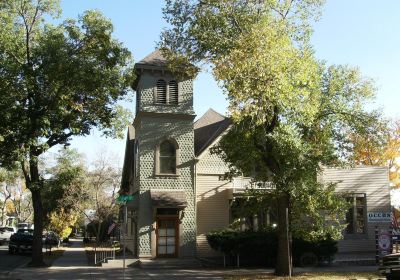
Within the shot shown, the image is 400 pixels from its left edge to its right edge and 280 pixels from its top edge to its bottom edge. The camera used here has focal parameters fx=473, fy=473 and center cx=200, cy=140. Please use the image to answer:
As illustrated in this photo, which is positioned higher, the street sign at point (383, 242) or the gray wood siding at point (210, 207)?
the gray wood siding at point (210, 207)

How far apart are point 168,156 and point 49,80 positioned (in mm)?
7710

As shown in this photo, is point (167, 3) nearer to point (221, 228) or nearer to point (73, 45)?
point (73, 45)

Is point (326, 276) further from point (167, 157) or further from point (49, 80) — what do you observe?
point (49, 80)

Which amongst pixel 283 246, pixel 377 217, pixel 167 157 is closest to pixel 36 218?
pixel 167 157

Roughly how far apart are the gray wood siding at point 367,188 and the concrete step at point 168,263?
933 centimetres

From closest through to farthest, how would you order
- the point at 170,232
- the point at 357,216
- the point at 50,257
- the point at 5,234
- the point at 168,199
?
the point at 168,199 < the point at 170,232 < the point at 357,216 < the point at 50,257 < the point at 5,234

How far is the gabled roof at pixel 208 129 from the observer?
2820 centimetres

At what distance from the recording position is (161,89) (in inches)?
1083

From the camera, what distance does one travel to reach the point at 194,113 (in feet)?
90.0

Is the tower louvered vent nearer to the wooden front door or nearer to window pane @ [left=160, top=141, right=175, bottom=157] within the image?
window pane @ [left=160, top=141, right=175, bottom=157]

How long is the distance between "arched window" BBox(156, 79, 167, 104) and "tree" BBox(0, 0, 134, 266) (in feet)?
6.05

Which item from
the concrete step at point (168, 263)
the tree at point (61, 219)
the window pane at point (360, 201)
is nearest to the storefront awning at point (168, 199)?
the concrete step at point (168, 263)

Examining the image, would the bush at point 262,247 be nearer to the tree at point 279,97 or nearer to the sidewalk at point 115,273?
the sidewalk at point 115,273

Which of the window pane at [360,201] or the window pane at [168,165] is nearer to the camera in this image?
the window pane at [168,165]
